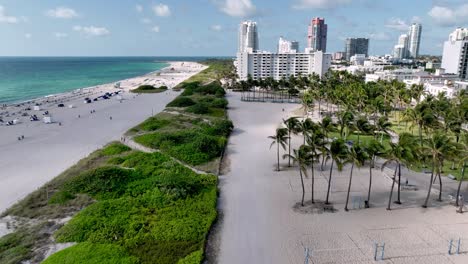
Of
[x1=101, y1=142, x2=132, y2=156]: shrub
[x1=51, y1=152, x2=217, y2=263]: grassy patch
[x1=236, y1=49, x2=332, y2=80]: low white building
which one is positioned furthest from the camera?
[x1=236, y1=49, x2=332, y2=80]: low white building

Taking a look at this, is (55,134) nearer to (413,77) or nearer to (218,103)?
(218,103)

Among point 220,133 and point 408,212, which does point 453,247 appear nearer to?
point 408,212

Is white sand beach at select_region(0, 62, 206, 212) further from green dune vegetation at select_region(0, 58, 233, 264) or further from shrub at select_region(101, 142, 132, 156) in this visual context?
green dune vegetation at select_region(0, 58, 233, 264)

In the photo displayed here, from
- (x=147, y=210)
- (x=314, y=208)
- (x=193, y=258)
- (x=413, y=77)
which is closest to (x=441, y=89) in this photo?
(x=413, y=77)

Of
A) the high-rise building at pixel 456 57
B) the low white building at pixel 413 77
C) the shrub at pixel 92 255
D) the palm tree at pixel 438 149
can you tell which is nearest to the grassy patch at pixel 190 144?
the shrub at pixel 92 255

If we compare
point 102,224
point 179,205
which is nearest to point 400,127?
point 179,205

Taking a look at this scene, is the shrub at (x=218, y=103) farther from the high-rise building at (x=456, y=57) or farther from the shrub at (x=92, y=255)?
the high-rise building at (x=456, y=57)

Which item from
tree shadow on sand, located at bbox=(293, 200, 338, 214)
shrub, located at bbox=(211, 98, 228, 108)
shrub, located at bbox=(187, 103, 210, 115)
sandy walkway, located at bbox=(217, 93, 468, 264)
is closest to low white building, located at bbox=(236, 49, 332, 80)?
shrub, located at bbox=(211, 98, 228, 108)
